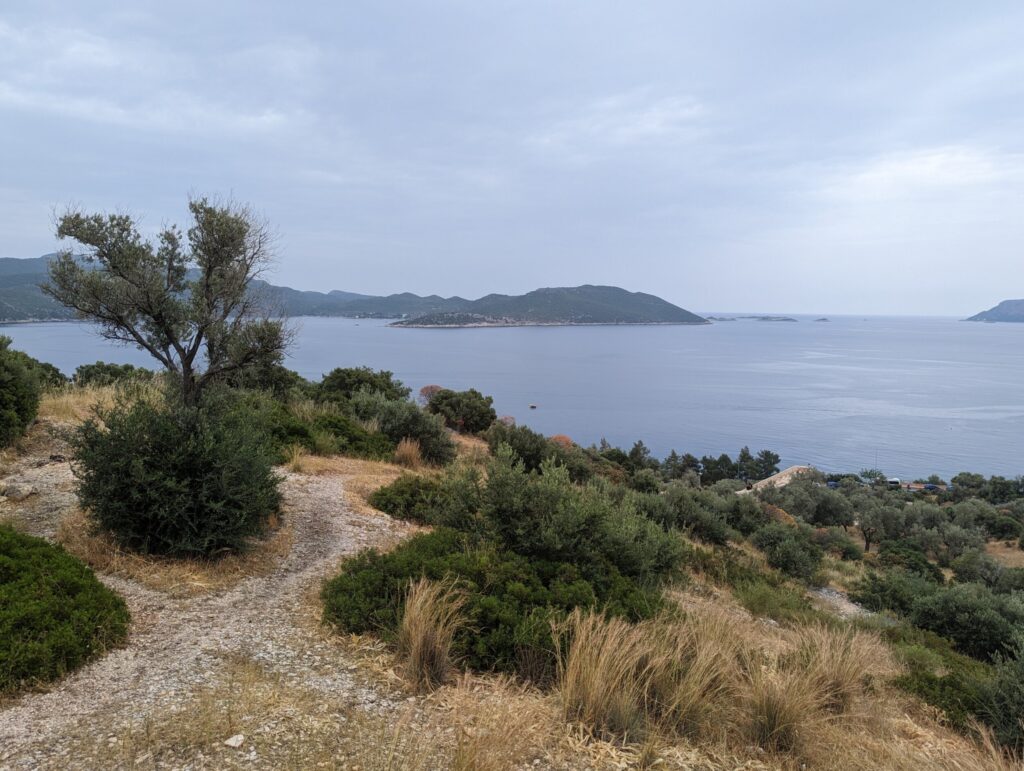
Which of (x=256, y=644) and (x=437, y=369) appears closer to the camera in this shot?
(x=256, y=644)

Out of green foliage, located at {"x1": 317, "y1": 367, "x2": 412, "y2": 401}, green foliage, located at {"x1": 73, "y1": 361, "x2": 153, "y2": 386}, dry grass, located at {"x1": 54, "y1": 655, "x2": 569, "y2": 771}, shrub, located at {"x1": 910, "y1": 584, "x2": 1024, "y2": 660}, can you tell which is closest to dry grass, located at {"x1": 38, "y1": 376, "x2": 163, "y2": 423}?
green foliage, located at {"x1": 73, "y1": 361, "x2": 153, "y2": 386}

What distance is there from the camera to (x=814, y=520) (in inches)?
1086

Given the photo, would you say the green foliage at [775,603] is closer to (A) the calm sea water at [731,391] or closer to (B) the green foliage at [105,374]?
(A) the calm sea water at [731,391]

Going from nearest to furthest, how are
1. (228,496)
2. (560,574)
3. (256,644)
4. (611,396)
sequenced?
(256,644), (560,574), (228,496), (611,396)

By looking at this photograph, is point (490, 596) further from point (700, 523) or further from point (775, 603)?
point (700, 523)

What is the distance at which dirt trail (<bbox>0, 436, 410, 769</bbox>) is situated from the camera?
3003mm

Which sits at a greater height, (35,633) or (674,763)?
(35,633)

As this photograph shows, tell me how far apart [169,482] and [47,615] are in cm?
174

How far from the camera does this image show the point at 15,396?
854 centimetres

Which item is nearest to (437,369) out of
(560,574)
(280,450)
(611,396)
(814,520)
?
(611,396)

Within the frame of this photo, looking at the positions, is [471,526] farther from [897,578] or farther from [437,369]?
[437,369]

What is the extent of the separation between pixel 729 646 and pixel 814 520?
26716mm

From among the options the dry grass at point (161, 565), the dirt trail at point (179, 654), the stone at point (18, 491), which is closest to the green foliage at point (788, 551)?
the dirt trail at point (179, 654)

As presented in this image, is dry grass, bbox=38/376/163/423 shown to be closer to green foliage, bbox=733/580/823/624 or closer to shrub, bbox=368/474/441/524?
shrub, bbox=368/474/441/524
